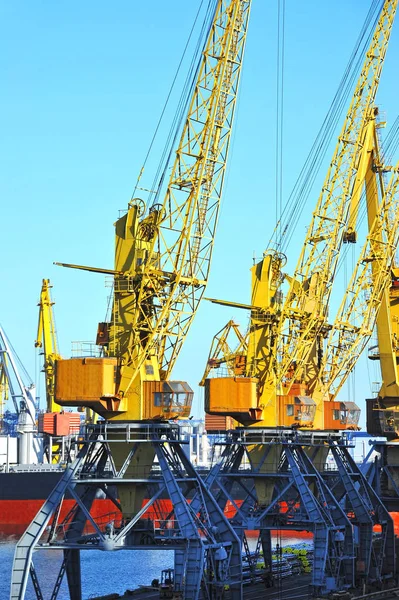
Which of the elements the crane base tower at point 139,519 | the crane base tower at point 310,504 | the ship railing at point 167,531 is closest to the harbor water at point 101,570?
the crane base tower at point 310,504

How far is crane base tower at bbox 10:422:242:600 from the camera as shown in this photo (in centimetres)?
4547

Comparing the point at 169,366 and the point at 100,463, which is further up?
the point at 169,366

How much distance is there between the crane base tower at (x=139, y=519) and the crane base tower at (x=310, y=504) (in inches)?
278

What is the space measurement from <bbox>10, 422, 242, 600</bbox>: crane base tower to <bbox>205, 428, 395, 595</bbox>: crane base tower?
7067 millimetres

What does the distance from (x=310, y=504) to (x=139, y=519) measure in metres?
11.9

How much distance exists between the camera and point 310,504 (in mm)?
55500

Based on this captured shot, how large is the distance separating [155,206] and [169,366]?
27.1ft

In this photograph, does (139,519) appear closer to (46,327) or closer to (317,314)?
(317,314)

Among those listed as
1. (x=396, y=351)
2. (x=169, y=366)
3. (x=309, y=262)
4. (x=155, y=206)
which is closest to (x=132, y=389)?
(x=169, y=366)

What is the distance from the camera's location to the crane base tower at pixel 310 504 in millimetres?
55344

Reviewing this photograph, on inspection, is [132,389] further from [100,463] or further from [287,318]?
[287,318]

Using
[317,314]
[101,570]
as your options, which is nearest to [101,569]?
[101,570]

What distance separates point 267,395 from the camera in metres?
60.1

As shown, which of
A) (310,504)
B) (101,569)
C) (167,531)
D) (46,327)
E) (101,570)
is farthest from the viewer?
(46,327)
